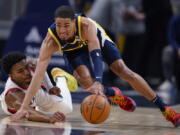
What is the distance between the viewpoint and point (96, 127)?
26.0 ft

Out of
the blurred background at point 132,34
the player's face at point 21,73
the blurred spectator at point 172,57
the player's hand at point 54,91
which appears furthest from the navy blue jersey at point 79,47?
the blurred spectator at point 172,57

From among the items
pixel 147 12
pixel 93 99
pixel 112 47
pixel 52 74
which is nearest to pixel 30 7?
pixel 147 12

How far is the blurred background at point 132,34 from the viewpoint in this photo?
43.9 ft

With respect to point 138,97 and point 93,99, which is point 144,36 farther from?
point 93,99

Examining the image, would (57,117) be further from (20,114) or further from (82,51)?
(82,51)

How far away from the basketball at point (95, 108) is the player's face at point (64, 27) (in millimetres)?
839

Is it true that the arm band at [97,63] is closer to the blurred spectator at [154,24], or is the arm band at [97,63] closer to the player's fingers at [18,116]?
the player's fingers at [18,116]

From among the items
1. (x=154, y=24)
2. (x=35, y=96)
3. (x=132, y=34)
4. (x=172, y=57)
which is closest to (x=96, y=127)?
(x=35, y=96)

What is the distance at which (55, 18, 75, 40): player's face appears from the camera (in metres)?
7.90

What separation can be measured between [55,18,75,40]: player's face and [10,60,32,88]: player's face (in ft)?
2.42

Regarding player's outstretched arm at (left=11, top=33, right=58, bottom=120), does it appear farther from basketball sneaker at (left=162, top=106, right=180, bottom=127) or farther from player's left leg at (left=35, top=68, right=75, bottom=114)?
basketball sneaker at (left=162, top=106, right=180, bottom=127)

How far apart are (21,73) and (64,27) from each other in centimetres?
93

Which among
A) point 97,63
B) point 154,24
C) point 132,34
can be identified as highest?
point 97,63

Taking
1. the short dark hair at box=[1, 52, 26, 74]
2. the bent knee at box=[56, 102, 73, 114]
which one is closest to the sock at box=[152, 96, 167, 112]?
the bent knee at box=[56, 102, 73, 114]
